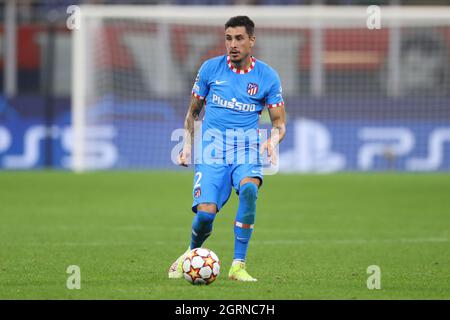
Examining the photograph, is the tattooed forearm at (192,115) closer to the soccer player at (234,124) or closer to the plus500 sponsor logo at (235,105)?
the soccer player at (234,124)

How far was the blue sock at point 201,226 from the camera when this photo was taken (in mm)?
8906

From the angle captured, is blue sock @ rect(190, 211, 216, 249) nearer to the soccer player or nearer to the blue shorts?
the soccer player

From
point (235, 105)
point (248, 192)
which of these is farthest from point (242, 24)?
point (248, 192)

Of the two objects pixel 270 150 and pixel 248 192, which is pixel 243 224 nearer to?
pixel 248 192

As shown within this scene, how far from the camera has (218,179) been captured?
8945 mm

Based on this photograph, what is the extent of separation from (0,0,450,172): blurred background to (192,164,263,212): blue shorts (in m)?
13.6

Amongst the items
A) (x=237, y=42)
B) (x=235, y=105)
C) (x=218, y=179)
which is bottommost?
(x=218, y=179)

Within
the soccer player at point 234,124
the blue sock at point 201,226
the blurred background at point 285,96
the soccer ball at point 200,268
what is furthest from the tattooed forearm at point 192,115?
the blurred background at point 285,96

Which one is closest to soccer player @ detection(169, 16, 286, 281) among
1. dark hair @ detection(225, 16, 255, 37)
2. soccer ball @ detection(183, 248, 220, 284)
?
dark hair @ detection(225, 16, 255, 37)

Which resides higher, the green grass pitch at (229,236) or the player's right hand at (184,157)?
the player's right hand at (184,157)

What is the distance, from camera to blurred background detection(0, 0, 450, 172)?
2384 cm

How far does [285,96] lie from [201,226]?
15866mm

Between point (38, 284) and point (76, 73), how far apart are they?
1473cm
